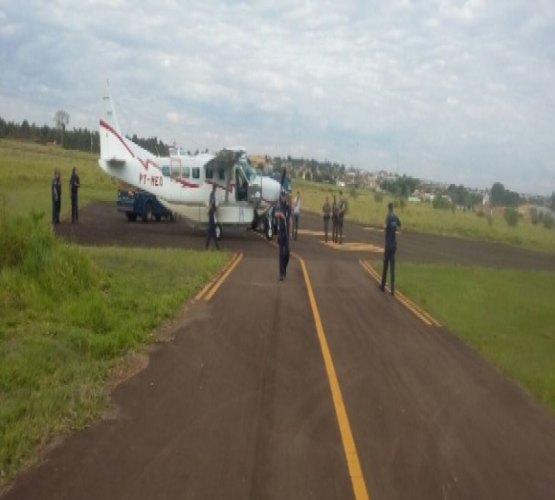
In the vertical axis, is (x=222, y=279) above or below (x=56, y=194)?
below

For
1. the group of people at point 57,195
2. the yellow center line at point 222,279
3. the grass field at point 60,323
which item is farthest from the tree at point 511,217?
the grass field at point 60,323

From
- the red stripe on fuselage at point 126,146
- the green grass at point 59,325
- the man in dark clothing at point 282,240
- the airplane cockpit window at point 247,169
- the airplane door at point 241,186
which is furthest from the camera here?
the red stripe on fuselage at point 126,146

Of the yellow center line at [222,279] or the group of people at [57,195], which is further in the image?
the group of people at [57,195]

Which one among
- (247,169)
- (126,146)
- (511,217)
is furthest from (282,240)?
(511,217)

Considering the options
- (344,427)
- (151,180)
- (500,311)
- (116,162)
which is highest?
(116,162)

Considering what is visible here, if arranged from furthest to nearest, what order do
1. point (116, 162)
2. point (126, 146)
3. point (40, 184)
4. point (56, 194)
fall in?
1. point (40, 184)
2. point (126, 146)
3. point (116, 162)
4. point (56, 194)

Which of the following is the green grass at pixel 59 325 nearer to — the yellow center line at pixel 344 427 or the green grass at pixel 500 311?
the yellow center line at pixel 344 427

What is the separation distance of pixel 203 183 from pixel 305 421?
2085 cm

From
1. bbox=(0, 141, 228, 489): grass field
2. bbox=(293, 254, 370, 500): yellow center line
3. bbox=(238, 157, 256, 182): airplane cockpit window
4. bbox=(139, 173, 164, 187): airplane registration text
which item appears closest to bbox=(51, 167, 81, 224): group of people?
bbox=(139, 173, 164, 187): airplane registration text

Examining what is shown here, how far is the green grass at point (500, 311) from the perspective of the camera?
10062 millimetres

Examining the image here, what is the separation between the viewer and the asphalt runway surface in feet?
17.5

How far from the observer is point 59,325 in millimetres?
9461

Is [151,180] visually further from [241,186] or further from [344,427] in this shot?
[344,427]

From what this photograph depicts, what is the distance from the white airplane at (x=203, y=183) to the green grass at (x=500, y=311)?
7.07 metres
